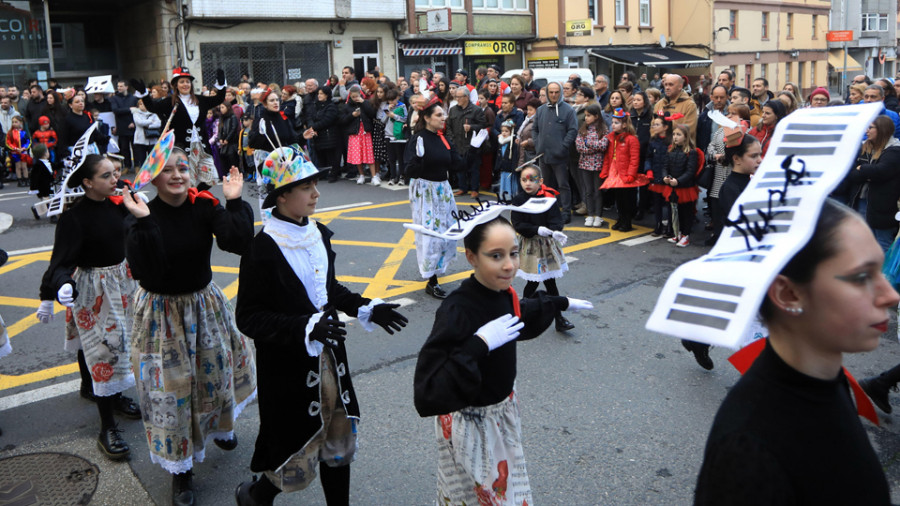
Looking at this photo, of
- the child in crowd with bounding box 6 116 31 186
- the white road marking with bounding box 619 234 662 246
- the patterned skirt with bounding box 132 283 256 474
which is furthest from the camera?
the child in crowd with bounding box 6 116 31 186

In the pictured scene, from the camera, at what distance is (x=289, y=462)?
3.60m

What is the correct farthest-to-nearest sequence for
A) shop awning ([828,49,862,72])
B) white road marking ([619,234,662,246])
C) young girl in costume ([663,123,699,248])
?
1. shop awning ([828,49,862,72])
2. white road marking ([619,234,662,246])
3. young girl in costume ([663,123,699,248])

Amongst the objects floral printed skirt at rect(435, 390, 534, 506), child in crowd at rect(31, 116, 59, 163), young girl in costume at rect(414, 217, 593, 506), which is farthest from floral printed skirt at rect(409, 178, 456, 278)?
child in crowd at rect(31, 116, 59, 163)

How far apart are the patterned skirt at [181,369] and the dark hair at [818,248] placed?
10.9ft

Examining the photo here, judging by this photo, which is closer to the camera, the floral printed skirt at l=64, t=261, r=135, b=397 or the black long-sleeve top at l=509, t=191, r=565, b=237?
the floral printed skirt at l=64, t=261, r=135, b=397

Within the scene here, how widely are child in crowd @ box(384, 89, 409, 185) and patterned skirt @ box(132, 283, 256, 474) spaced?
1076 centimetres

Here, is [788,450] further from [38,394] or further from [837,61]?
[837,61]

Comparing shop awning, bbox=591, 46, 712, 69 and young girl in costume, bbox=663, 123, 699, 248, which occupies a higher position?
shop awning, bbox=591, 46, 712, 69

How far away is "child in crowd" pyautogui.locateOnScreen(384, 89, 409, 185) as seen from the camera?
1478 cm

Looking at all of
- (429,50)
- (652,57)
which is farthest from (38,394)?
(652,57)

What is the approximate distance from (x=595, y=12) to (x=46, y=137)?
79.5ft

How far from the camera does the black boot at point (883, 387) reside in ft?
16.3

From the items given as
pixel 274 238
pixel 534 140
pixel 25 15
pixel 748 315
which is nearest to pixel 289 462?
pixel 274 238

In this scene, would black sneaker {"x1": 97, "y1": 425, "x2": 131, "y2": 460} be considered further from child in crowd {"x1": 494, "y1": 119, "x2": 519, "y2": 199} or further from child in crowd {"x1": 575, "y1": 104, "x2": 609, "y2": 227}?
child in crowd {"x1": 494, "y1": 119, "x2": 519, "y2": 199}
